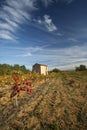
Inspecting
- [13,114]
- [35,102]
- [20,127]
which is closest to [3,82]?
[35,102]

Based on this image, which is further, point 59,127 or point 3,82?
point 3,82

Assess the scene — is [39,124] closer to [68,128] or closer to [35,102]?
[68,128]

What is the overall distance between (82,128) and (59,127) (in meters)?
0.67

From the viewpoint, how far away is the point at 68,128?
17.2 ft

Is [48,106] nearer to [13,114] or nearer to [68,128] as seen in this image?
[13,114]

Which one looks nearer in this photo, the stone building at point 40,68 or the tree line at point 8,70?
the tree line at point 8,70

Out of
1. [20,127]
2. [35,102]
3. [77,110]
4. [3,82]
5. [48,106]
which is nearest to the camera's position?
[20,127]

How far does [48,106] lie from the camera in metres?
7.46

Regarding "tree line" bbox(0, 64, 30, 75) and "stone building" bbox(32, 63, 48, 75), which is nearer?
"tree line" bbox(0, 64, 30, 75)

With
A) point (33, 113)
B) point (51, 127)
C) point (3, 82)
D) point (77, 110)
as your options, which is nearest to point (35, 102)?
point (33, 113)

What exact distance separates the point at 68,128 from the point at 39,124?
951 millimetres

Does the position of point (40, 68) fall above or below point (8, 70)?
above

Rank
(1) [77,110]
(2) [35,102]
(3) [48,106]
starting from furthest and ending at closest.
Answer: (2) [35,102] < (3) [48,106] < (1) [77,110]

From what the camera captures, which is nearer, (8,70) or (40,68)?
(8,70)
